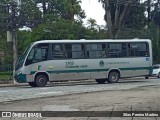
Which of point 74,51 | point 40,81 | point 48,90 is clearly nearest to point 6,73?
point 74,51

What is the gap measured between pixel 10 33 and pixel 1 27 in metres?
12.1

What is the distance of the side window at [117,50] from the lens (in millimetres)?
28156

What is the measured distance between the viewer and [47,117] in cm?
1038

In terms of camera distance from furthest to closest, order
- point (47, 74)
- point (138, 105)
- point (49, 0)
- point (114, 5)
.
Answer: point (49, 0) → point (114, 5) → point (47, 74) → point (138, 105)

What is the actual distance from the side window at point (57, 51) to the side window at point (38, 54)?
1.70 feet

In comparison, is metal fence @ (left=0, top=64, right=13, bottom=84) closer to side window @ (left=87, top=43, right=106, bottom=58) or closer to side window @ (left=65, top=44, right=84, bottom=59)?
side window @ (left=65, top=44, right=84, bottom=59)

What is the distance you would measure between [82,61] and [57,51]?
1.91 m

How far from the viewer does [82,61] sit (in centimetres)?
2695

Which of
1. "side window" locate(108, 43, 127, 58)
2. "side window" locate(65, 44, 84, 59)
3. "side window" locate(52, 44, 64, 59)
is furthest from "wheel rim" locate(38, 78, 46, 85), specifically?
"side window" locate(108, 43, 127, 58)

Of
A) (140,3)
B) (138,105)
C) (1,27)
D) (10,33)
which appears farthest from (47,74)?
(140,3)

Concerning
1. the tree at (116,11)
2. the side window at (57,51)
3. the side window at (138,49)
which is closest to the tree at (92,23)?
the tree at (116,11)

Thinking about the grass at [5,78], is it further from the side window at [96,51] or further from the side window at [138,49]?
the side window at [138,49]

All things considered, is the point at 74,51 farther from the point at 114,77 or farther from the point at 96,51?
the point at 114,77

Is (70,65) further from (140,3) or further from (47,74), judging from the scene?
(140,3)
